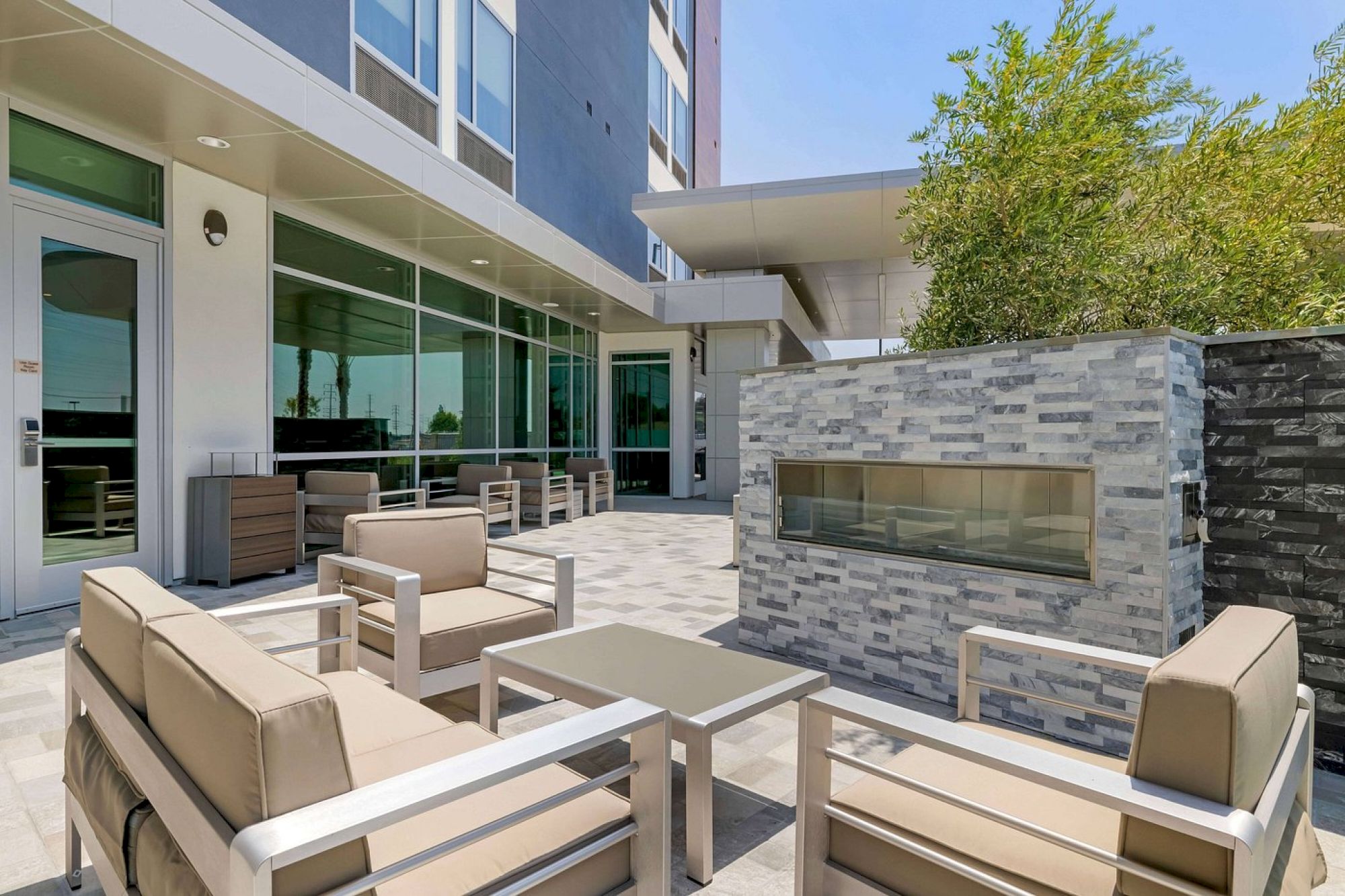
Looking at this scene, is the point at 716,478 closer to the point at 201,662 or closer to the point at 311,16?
the point at 311,16

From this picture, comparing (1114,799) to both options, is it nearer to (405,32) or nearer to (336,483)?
(336,483)

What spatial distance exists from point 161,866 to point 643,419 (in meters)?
13.6

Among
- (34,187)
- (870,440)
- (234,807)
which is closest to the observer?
(234,807)

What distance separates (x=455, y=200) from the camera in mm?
6969

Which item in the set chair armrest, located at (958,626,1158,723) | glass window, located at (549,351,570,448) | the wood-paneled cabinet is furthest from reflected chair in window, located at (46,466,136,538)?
glass window, located at (549,351,570,448)

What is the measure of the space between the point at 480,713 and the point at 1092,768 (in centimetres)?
211

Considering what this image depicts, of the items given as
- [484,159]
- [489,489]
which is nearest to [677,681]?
[489,489]

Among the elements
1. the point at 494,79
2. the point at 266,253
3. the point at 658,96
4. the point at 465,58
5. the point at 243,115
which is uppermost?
the point at 658,96

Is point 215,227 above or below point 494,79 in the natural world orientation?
below

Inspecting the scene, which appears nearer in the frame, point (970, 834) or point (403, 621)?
point (970, 834)

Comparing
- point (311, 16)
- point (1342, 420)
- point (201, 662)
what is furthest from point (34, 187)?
point (1342, 420)

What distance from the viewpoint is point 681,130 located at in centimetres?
1967

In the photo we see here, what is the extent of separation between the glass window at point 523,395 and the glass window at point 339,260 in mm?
2543

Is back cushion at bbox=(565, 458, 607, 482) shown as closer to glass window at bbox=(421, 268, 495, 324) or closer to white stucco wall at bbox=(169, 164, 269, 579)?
glass window at bbox=(421, 268, 495, 324)
